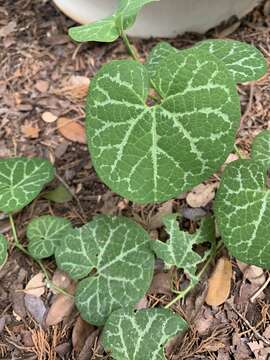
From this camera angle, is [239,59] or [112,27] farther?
[239,59]

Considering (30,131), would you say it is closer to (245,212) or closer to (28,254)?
(28,254)

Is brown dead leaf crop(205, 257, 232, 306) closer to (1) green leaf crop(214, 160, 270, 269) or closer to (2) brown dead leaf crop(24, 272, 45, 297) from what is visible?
(1) green leaf crop(214, 160, 270, 269)

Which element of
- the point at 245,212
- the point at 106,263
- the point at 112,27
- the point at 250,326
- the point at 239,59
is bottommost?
the point at 250,326

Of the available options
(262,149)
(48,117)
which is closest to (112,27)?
(262,149)

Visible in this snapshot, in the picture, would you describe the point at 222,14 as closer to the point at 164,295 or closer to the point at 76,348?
the point at 164,295

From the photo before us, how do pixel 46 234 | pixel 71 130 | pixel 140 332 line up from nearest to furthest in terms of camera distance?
1. pixel 140 332
2. pixel 46 234
3. pixel 71 130

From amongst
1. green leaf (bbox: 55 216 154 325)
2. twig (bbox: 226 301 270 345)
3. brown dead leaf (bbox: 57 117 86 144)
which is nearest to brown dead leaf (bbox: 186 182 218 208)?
green leaf (bbox: 55 216 154 325)
